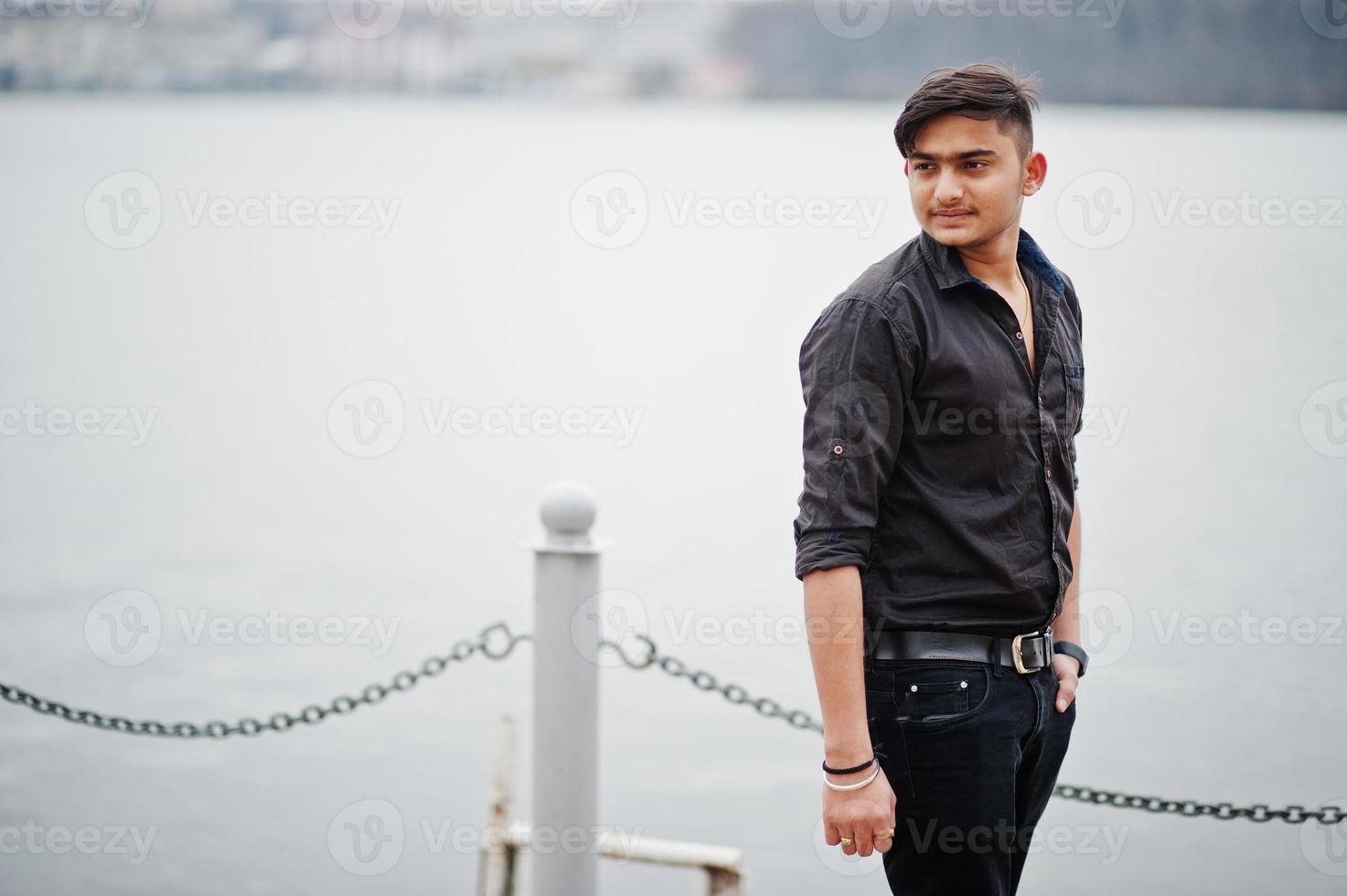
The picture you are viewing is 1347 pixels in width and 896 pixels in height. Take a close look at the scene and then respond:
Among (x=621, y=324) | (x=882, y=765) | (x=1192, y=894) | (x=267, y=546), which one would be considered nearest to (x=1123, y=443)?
(x=267, y=546)

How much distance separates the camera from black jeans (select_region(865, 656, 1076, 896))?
6.88 feet

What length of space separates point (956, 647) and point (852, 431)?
40 centimetres

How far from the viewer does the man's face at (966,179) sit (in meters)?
2.15

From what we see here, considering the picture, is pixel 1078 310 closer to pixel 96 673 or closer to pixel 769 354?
pixel 96 673

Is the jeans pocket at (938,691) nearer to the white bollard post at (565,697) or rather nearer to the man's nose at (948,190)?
the man's nose at (948,190)

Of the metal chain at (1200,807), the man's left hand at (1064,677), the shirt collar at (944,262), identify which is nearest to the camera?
the shirt collar at (944,262)

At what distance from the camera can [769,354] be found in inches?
948

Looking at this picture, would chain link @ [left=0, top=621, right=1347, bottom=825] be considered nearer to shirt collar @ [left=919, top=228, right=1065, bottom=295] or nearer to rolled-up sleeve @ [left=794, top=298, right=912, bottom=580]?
rolled-up sleeve @ [left=794, top=298, right=912, bottom=580]

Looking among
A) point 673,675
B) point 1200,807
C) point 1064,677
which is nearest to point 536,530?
point 673,675

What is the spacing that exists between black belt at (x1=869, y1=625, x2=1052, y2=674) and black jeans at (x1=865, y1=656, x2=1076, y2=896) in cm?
1

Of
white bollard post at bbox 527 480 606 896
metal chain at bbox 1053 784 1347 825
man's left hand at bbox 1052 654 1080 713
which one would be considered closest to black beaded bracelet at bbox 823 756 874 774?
man's left hand at bbox 1052 654 1080 713

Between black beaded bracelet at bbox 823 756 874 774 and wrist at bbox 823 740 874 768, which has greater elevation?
wrist at bbox 823 740 874 768

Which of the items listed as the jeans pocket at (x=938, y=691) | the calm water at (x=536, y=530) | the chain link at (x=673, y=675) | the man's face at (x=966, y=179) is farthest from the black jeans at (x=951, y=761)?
the calm water at (x=536, y=530)

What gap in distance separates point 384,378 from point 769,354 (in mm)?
6973
